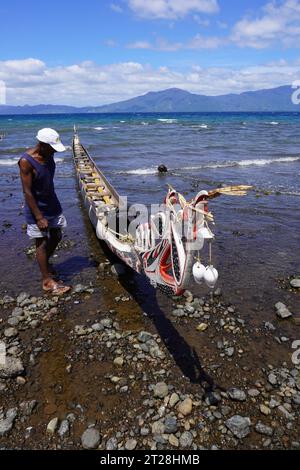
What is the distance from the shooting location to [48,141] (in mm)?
6539

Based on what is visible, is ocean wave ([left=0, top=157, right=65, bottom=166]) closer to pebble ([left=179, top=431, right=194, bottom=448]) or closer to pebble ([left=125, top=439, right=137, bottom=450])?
pebble ([left=125, top=439, right=137, bottom=450])

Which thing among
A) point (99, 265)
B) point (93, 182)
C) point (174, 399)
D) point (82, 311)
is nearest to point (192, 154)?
point (93, 182)

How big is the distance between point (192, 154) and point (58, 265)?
24.6 m

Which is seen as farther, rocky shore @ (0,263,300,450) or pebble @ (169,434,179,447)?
rocky shore @ (0,263,300,450)

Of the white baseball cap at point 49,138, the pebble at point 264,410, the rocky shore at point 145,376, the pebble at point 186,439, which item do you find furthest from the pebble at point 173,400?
the white baseball cap at point 49,138

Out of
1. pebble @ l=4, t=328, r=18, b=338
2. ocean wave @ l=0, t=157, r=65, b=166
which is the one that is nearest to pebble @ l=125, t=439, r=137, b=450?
pebble @ l=4, t=328, r=18, b=338

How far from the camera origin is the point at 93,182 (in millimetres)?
14867

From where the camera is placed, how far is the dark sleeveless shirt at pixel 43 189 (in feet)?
22.5

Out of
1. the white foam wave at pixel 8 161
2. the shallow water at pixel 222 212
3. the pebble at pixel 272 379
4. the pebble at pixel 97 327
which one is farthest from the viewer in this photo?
the white foam wave at pixel 8 161

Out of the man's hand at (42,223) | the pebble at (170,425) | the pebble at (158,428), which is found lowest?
the pebble at (158,428)

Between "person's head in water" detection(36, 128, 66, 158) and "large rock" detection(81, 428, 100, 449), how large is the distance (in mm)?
4813

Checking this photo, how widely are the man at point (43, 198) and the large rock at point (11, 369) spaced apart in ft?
7.58

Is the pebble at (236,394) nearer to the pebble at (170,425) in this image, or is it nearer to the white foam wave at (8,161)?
the pebble at (170,425)

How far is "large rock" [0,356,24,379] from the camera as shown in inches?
219
